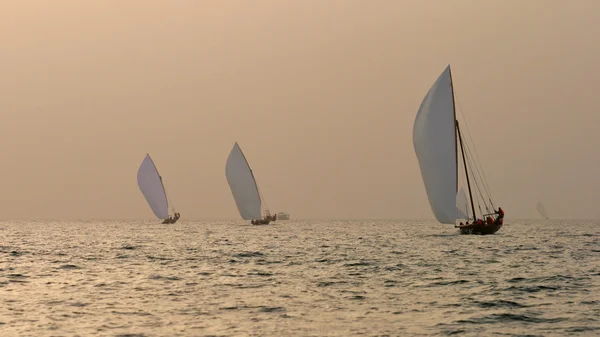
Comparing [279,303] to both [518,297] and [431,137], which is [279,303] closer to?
[518,297]

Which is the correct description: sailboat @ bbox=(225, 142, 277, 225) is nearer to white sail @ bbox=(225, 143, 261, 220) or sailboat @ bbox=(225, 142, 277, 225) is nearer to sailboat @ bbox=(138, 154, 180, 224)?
white sail @ bbox=(225, 143, 261, 220)

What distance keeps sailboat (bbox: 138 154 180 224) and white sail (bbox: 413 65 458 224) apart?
8628 cm

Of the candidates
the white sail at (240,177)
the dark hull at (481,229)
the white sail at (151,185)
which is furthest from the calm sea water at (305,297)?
the white sail at (151,185)

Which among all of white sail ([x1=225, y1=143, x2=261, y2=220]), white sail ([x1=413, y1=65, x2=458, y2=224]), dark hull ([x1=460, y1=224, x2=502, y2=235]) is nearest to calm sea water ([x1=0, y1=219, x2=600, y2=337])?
white sail ([x1=413, y1=65, x2=458, y2=224])

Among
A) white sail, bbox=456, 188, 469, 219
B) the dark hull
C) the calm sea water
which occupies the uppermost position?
white sail, bbox=456, 188, 469, 219

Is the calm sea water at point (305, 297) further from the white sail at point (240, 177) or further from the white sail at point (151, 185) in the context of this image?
the white sail at point (151, 185)

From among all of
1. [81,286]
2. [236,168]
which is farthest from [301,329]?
[236,168]

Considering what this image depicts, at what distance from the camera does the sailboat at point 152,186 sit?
151 metres

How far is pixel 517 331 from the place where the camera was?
23.2 metres

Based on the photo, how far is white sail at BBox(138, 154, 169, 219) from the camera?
496ft

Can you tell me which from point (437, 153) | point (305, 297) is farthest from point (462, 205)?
point (305, 297)

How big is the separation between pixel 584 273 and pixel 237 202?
102 metres

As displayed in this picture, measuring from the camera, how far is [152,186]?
501ft

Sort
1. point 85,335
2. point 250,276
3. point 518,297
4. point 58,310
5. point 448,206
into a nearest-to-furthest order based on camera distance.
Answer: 1. point 85,335
2. point 58,310
3. point 518,297
4. point 250,276
5. point 448,206
